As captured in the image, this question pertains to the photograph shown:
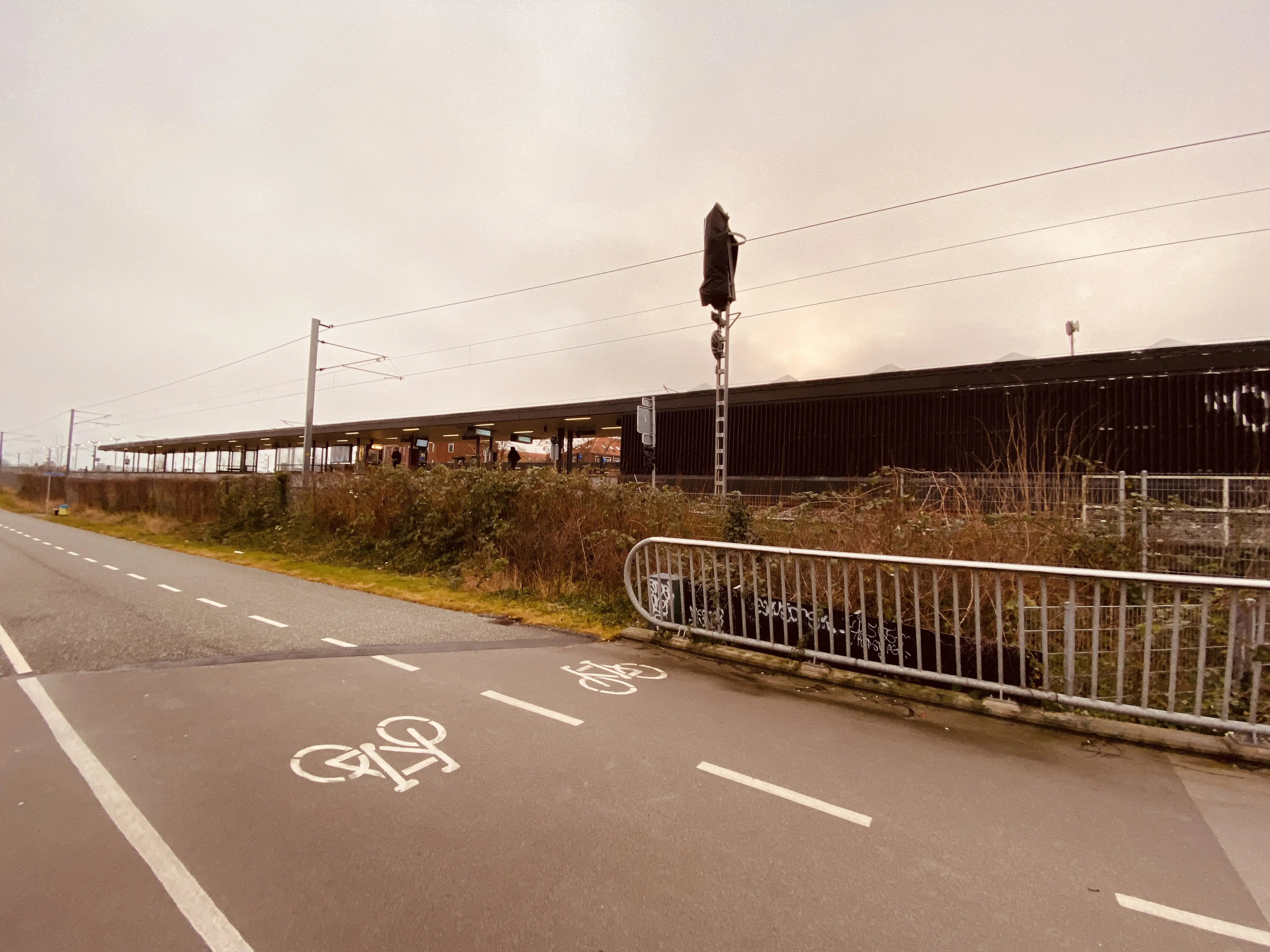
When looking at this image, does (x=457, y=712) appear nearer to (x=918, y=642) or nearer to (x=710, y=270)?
(x=918, y=642)

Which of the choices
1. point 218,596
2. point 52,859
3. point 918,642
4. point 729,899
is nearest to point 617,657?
point 918,642

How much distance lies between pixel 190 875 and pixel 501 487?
884 cm

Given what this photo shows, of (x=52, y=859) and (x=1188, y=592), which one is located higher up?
(x=1188, y=592)

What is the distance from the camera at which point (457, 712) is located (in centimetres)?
399

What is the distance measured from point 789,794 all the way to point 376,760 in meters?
2.32

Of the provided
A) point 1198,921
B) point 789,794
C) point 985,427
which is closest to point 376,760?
point 789,794

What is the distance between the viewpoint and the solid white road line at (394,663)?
504cm

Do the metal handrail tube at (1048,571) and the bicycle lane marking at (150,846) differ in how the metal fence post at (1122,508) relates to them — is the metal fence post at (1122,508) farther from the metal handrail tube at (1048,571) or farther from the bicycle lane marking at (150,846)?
the bicycle lane marking at (150,846)

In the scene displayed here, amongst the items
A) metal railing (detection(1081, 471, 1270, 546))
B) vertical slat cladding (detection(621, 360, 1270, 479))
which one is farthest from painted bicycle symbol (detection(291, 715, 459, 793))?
vertical slat cladding (detection(621, 360, 1270, 479))

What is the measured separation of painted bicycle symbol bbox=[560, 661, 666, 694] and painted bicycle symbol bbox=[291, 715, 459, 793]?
4.58 ft

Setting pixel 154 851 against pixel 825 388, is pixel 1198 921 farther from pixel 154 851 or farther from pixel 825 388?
pixel 825 388

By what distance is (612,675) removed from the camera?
16.4ft

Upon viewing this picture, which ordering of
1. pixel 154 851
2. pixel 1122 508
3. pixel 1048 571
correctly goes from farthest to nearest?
pixel 1122 508 → pixel 1048 571 → pixel 154 851

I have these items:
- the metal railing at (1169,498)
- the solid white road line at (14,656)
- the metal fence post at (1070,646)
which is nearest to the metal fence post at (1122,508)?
the metal railing at (1169,498)
